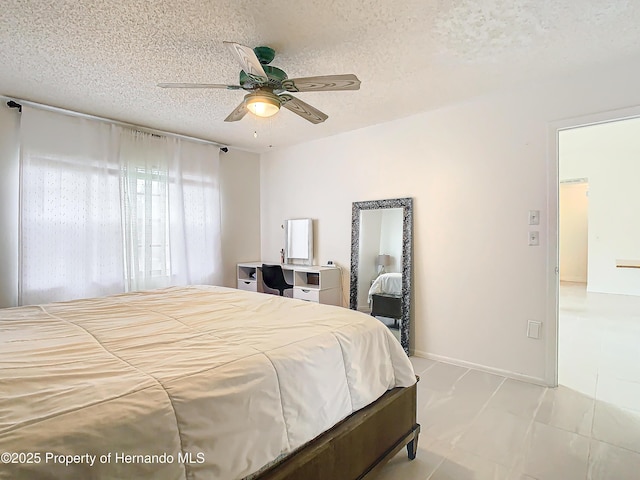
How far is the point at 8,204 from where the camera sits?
3.08 metres

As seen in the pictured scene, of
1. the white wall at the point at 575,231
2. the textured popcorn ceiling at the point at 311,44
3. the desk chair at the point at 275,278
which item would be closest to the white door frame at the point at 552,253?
the textured popcorn ceiling at the point at 311,44

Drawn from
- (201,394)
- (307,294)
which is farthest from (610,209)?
(201,394)

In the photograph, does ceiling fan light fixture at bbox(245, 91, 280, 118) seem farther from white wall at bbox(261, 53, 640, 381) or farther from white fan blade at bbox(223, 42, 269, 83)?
white wall at bbox(261, 53, 640, 381)

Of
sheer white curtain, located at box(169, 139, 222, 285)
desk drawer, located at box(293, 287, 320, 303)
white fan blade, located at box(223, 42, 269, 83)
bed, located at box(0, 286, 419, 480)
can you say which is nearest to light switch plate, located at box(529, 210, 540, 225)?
bed, located at box(0, 286, 419, 480)

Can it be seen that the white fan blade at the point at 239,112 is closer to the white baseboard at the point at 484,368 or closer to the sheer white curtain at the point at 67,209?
the sheer white curtain at the point at 67,209

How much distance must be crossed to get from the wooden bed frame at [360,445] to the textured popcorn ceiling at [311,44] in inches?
83.1

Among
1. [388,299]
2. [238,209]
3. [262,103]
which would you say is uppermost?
[262,103]

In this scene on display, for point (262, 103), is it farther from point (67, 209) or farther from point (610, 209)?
point (610, 209)

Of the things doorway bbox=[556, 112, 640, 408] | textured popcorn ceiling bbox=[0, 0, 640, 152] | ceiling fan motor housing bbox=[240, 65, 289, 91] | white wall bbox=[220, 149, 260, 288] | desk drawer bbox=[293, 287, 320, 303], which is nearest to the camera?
textured popcorn ceiling bbox=[0, 0, 640, 152]

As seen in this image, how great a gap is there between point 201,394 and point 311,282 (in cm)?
332

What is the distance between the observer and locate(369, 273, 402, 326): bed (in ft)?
11.8

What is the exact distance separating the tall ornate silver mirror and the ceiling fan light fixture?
188 centimetres

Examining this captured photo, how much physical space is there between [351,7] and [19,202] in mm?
3247

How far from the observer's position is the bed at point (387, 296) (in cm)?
361
